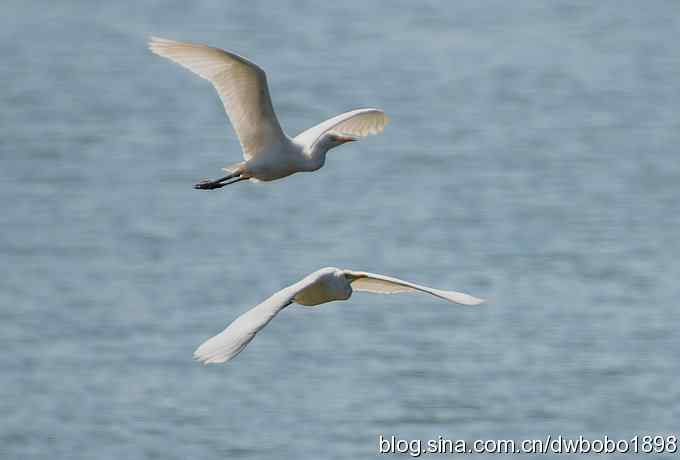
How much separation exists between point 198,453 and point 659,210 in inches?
444

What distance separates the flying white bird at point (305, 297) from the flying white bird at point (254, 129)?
870 millimetres

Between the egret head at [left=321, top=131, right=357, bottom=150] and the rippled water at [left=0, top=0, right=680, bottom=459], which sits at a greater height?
the egret head at [left=321, top=131, right=357, bottom=150]

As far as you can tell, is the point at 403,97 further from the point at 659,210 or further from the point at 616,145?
the point at 659,210

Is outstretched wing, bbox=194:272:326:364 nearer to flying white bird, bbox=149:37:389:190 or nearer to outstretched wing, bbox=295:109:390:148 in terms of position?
flying white bird, bbox=149:37:389:190

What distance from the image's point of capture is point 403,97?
1407 inches

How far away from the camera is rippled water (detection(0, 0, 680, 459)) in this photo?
790 inches

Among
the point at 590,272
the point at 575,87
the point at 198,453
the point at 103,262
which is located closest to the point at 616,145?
the point at 575,87

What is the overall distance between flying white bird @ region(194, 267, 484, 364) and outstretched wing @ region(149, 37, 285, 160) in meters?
1.08

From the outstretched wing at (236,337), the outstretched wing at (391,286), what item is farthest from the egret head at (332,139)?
the outstretched wing at (236,337)

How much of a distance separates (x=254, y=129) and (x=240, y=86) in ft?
1.14

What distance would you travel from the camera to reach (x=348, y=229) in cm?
2712

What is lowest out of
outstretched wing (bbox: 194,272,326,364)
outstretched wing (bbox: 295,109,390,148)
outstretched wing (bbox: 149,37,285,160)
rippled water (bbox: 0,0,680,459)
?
rippled water (bbox: 0,0,680,459)

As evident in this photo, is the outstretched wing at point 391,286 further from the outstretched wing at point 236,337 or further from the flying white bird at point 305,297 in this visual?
the outstretched wing at point 236,337

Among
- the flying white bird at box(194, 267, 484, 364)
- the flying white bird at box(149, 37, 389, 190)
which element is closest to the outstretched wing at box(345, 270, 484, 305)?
the flying white bird at box(194, 267, 484, 364)
